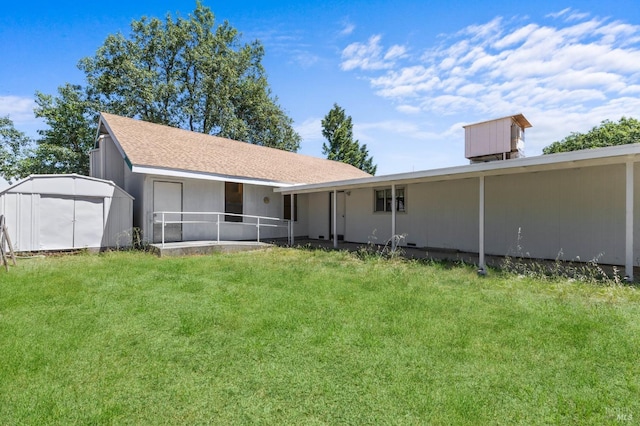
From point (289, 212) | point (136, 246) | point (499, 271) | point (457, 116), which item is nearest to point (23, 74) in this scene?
point (136, 246)

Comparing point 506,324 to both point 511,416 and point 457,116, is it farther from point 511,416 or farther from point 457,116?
point 457,116

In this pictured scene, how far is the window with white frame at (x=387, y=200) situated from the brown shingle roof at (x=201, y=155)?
371 cm

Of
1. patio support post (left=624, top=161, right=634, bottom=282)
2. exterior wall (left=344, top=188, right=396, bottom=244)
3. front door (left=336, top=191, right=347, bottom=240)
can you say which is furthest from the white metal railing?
patio support post (left=624, top=161, right=634, bottom=282)

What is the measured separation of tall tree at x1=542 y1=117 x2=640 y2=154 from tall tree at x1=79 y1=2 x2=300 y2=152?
27.6 meters

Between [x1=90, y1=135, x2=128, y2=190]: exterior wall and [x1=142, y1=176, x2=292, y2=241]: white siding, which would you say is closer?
[x1=142, y1=176, x2=292, y2=241]: white siding

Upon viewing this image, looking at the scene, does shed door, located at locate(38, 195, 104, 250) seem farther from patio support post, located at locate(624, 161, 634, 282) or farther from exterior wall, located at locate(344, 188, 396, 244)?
patio support post, located at locate(624, 161, 634, 282)

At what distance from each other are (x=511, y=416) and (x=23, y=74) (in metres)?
22.8

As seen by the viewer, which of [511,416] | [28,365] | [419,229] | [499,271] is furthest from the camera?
[419,229]

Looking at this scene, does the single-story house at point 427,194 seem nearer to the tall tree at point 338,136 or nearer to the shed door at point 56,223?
the shed door at point 56,223

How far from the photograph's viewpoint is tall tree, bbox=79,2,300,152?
829 inches

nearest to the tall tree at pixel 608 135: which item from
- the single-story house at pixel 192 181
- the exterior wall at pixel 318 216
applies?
the exterior wall at pixel 318 216

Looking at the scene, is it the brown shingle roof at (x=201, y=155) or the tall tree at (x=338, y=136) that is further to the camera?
the tall tree at (x=338, y=136)

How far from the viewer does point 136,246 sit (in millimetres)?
9922

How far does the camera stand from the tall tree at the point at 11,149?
21438 mm
